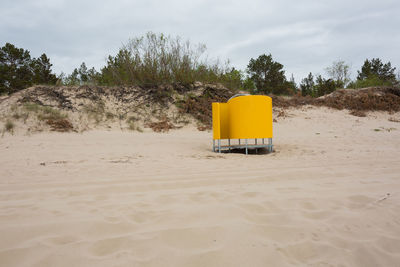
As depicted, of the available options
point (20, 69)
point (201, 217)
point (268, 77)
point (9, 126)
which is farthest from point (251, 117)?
point (20, 69)

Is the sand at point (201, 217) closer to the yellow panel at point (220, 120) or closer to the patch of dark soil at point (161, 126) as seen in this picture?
the yellow panel at point (220, 120)

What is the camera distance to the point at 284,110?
43.1ft

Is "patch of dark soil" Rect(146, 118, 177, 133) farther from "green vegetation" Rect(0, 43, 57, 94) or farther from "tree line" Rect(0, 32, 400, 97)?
"green vegetation" Rect(0, 43, 57, 94)

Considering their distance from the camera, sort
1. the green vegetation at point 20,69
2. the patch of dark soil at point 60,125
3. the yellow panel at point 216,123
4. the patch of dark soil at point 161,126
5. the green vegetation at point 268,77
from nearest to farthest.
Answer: the yellow panel at point 216,123, the patch of dark soil at point 60,125, the patch of dark soil at point 161,126, the green vegetation at point 20,69, the green vegetation at point 268,77

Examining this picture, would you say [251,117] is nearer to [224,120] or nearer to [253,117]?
[253,117]

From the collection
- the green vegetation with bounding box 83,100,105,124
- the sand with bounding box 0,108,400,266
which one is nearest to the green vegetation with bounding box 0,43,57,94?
the green vegetation with bounding box 83,100,105,124

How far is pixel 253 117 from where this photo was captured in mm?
5965

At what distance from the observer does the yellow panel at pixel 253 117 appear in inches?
235

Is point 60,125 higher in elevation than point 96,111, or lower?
lower

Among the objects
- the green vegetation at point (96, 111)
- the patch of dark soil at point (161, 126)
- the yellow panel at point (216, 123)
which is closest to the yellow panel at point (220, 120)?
the yellow panel at point (216, 123)

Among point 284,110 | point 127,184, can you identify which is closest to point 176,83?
point 284,110

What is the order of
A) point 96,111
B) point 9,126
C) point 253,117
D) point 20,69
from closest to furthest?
point 253,117 < point 9,126 < point 96,111 < point 20,69

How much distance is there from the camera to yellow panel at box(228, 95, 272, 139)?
5.96 metres

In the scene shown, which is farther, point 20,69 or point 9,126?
point 20,69
